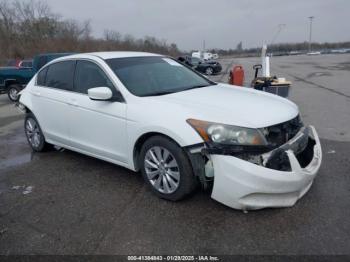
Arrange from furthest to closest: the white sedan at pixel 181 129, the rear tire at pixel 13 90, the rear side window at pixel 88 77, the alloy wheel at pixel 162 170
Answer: the rear tire at pixel 13 90, the rear side window at pixel 88 77, the alloy wheel at pixel 162 170, the white sedan at pixel 181 129

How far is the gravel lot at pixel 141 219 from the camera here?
270 centimetres

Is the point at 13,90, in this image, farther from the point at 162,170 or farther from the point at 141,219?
the point at 141,219

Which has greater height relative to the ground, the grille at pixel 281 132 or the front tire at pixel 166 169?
the grille at pixel 281 132

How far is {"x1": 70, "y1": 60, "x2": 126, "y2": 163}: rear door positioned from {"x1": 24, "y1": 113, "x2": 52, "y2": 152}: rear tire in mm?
1102

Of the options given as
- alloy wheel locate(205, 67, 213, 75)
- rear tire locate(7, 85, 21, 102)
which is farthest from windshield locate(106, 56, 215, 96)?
alloy wheel locate(205, 67, 213, 75)

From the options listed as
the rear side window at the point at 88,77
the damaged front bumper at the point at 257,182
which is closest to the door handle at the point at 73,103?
the rear side window at the point at 88,77

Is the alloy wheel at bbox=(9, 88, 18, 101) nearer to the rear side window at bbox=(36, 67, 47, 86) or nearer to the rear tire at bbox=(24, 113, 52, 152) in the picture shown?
the rear tire at bbox=(24, 113, 52, 152)

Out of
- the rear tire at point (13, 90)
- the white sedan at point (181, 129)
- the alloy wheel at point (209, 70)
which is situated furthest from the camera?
the alloy wheel at point (209, 70)

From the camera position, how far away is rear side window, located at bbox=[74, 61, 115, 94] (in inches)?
156

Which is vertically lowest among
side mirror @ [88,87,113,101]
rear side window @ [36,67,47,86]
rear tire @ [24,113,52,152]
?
rear tire @ [24,113,52,152]

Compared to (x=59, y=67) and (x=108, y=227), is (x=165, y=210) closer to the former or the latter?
(x=108, y=227)

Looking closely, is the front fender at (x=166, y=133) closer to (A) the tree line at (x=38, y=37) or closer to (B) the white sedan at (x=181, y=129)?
(B) the white sedan at (x=181, y=129)

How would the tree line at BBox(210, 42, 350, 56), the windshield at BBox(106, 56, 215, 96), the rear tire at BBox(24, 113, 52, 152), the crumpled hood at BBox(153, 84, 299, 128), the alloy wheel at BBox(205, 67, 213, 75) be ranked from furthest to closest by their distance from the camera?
the tree line at BBox(210, 42, 350, 56), the alloy wheel at BBox(205, 67, 213, 75), the rear tire at BBox(24, 113, 52, 152), the windshield at BBox(106, 56, 215, 96), the crumpled hood at BBox(153, 84, 299, 128)

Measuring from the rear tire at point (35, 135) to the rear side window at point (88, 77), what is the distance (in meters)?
1.37
